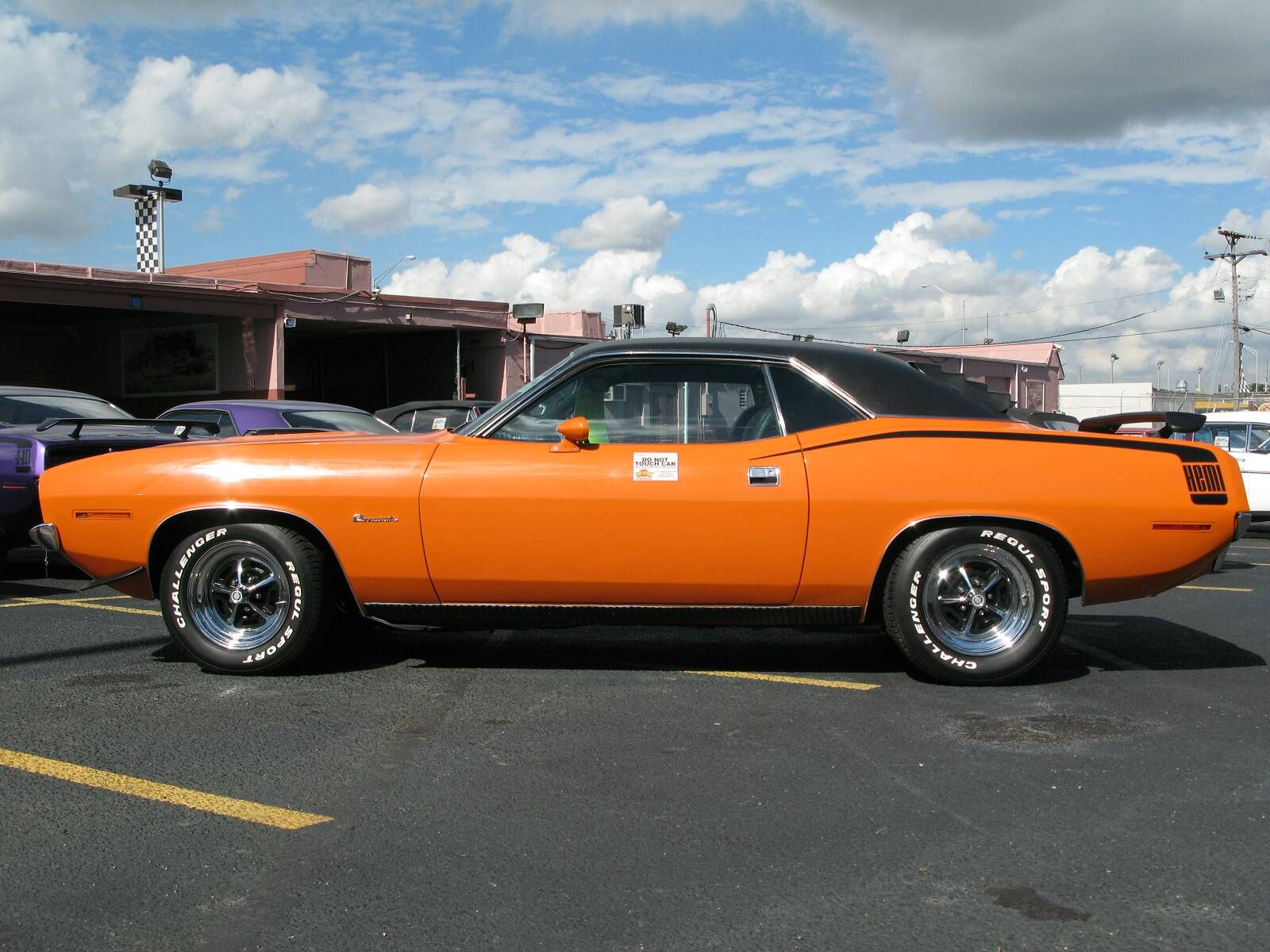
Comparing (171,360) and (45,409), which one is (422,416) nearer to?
(45,409)

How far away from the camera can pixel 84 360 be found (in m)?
27.8

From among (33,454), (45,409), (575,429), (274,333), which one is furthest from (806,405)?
(274,333)

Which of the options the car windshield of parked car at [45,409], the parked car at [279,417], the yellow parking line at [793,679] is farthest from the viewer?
the parked car at [279,417]

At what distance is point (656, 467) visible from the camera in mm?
4867

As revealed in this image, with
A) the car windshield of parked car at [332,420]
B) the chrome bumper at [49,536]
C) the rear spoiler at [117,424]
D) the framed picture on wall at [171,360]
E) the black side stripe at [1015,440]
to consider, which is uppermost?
the framed picture on wall at [171,360]

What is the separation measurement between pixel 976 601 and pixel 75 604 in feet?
17.3

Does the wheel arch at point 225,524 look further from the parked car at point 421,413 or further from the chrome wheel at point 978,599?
the parked car at point 421,413

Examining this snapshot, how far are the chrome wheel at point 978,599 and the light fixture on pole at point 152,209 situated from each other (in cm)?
2926

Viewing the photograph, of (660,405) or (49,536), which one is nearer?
(660,405)

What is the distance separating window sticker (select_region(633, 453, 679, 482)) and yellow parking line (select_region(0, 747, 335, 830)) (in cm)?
197

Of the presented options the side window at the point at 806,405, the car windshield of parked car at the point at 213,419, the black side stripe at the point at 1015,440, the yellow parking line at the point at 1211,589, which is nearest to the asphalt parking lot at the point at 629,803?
the black side stripe at the point at 1015,440

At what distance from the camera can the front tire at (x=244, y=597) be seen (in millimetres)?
5020

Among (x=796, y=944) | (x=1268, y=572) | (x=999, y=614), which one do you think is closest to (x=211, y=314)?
(x=1268, y=572)

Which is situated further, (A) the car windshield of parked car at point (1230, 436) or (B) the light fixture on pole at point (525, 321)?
(B) the light fixture on pole at point (525, 321)
